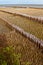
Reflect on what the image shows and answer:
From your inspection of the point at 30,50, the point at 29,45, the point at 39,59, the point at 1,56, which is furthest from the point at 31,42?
the point at 1,56

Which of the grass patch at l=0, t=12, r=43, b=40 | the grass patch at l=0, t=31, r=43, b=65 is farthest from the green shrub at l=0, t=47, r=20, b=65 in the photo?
the grass patch at l=0, t=12, r=43, b=40

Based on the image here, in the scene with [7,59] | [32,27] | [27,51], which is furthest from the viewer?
[32,27]

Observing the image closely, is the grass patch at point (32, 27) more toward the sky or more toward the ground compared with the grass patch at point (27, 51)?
more toward the ground

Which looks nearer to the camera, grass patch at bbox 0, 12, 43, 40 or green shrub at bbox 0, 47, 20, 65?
green shrub at bbox 0, 47, 20, 65

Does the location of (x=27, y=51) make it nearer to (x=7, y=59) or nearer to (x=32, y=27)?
(x=7, y=59)

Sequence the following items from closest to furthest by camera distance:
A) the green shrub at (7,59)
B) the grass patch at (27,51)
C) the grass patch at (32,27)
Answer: the green shrub at (7,59), the grass patch at (27,51), the grass patch at (32,27)

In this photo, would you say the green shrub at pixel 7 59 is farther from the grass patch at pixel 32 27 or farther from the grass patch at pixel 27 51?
the grass patch at pixel 32 27

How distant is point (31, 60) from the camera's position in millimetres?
5215

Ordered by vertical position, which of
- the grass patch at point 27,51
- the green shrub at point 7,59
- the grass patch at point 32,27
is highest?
the green shrub at point 7,59

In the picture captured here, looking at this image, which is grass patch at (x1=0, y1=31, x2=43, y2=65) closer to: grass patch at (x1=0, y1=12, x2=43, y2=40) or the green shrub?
grass patch at (x1=0, y1=12, x2=43, y2=40)

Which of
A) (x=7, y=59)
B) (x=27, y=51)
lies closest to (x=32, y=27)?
(x=27, y=51)

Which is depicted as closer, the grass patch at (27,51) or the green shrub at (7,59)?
the green shrub at (7,59)

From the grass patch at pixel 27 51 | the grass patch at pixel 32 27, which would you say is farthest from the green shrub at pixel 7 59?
the grass patch at pixel 32 27

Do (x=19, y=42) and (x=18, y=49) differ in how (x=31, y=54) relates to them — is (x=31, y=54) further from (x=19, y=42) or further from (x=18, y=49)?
(x=19, y=42)
